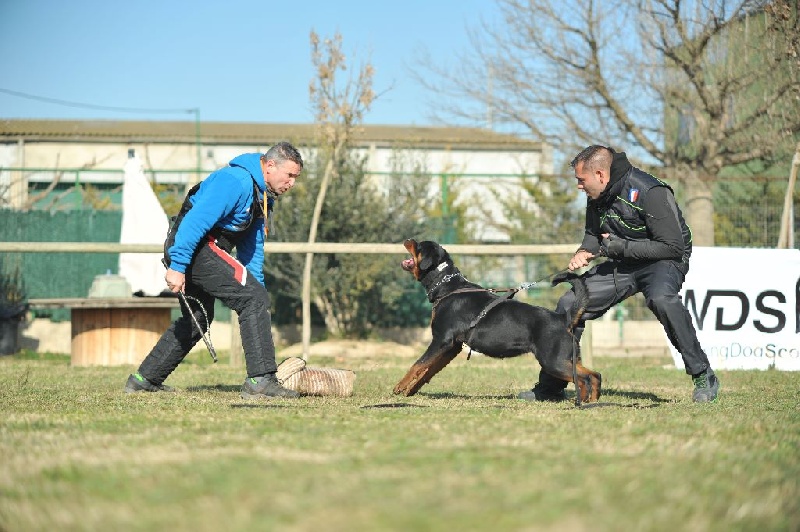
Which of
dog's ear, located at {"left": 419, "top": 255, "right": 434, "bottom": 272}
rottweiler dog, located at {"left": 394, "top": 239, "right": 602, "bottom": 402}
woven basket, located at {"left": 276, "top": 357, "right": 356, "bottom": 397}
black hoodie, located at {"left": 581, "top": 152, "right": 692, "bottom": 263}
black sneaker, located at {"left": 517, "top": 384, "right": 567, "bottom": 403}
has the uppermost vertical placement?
black hoodie, located at {"left": 581, "top": 152, "right": 692, "bottom": 263}

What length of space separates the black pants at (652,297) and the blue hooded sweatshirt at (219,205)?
227cm

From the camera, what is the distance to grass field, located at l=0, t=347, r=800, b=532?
9.59 ft

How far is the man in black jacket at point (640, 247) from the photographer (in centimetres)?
671

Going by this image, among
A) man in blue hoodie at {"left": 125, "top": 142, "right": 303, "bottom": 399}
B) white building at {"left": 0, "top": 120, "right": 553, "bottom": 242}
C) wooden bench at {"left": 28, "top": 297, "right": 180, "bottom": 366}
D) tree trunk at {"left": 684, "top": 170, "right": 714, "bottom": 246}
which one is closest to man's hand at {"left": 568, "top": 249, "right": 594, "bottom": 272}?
man in blue hoodie at {"left": 125, "top": 142, "right": 303, "bottom": 399}

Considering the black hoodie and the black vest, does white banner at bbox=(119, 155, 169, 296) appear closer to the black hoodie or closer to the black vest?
the black vest

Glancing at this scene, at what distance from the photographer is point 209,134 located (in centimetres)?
3206

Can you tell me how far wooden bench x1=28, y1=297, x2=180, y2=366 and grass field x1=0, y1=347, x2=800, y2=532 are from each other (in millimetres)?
4214

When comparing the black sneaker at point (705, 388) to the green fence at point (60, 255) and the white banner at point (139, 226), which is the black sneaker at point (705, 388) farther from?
the green fence at point (60, 255)

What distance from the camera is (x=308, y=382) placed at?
719cm

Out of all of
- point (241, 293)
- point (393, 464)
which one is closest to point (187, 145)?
point (241, 293)

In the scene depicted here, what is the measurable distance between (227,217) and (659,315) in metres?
2.94

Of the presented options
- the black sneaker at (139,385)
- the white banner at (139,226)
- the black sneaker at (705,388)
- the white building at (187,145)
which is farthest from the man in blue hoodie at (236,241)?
the white building at (187,145)

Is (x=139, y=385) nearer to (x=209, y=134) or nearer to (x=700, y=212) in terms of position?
(x=700, y=212)

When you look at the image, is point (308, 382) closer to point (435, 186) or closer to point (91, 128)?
point (435, 186)
